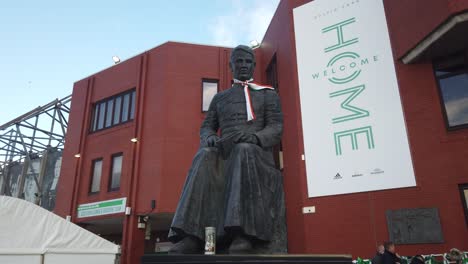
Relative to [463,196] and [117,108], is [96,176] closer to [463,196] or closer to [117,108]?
[117,108]

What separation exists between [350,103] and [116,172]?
30.2 feet

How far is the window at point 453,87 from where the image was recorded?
8.72 metres

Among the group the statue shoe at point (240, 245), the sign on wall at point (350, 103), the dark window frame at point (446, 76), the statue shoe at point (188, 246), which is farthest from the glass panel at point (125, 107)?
the statue shoe at point (240, 245)

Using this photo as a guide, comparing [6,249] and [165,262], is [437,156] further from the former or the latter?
[6,249]

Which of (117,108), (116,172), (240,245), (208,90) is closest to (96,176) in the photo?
(116,172)

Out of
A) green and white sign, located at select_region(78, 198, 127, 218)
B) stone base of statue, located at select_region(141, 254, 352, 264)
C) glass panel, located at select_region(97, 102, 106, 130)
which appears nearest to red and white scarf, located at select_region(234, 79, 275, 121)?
stone base of statue, located at select_region(141, 254, 352, 264)

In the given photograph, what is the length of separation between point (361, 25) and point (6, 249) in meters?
9.92

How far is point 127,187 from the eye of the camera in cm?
1319

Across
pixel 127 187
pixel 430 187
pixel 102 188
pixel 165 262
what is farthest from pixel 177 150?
pixel 165 262

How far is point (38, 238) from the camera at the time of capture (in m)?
7.45

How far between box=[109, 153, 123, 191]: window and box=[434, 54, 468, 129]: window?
11.0m

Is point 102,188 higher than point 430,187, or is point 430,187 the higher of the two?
point 102,188

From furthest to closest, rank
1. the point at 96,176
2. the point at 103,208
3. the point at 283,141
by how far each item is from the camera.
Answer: the point at 96,176 → the point at 103,208 → the point at 283,141

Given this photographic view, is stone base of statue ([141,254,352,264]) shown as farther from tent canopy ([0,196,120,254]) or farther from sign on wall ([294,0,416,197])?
sign on wall ([294,0,416,197])
